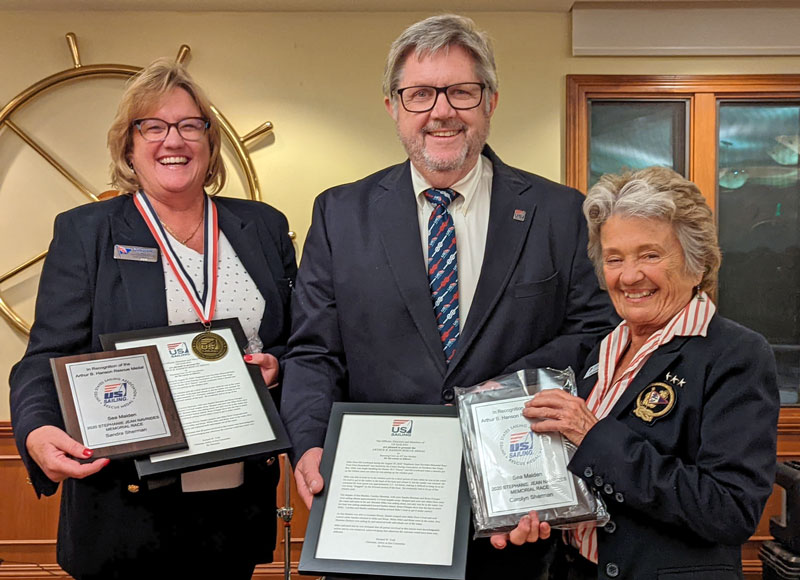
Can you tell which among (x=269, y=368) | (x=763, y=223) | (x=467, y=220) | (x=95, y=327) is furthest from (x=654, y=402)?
(x=763, y=223)

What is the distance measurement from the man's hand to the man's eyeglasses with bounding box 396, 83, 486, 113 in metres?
0.75

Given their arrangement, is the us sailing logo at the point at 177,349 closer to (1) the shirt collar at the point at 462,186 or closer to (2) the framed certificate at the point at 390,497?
(2) the framed certificate at the point at 390,497

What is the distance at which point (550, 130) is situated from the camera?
4.14 meters

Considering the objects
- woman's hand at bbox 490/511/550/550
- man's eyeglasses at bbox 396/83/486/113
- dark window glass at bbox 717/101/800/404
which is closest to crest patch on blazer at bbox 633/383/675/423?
woman's hand at bbox 490/511/550/550

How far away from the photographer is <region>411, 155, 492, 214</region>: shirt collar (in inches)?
72.6

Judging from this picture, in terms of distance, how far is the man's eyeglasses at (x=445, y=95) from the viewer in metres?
1.76

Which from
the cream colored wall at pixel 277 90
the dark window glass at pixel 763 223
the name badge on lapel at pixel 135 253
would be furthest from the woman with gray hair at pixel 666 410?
the dark window glass at pixel 763 223

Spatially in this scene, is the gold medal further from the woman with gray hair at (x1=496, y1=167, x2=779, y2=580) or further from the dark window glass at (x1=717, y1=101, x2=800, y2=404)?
the dark window glass at (x1=717, y1=101, x2=800, y2=404)

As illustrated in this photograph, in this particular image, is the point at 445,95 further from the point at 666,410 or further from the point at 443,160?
the point at 666,410

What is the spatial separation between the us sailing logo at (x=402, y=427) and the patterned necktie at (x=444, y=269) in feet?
0.64

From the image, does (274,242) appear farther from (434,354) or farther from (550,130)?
(550,130)

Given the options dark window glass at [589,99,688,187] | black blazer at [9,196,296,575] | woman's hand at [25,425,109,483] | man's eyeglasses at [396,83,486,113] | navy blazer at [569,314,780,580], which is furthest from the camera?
dark window glass at [589,99,688,187]

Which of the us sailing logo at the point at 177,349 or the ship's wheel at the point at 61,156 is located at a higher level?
the ship's wheel at the point at 61,156

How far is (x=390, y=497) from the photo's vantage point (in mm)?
1514
